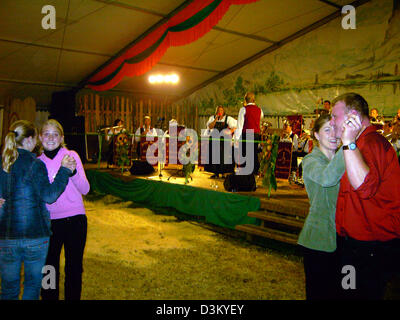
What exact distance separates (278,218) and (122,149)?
5213mm

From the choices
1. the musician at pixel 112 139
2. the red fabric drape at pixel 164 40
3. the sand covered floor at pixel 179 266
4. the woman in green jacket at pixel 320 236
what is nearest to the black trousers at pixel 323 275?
the woman in green jacket at pixel 320 236

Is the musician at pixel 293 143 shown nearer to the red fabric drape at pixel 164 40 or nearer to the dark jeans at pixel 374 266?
the red fabric drape at pixel 164 40

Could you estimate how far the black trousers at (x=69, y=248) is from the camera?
8.04 feet

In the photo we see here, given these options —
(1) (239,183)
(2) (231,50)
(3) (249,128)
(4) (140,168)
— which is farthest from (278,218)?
(2) (231,50)

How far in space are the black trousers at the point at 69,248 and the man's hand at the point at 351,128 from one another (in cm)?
203

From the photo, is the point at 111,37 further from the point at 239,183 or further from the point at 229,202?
the point at 229,202

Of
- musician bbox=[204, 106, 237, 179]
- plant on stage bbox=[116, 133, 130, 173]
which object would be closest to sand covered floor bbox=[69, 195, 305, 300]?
musician bbox=[204, 106, 237, 179]

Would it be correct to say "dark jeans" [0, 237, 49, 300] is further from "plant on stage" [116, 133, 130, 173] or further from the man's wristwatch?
"plant on stage" [116, 133, 130, 173]

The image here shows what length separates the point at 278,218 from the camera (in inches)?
189

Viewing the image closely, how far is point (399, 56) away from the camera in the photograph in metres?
8.91

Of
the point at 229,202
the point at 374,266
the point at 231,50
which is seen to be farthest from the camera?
the point at 231,50

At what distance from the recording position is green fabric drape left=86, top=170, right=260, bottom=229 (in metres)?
5.40

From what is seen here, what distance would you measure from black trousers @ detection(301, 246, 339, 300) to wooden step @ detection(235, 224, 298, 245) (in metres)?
2.69

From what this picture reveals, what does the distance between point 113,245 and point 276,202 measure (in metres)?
2.65
